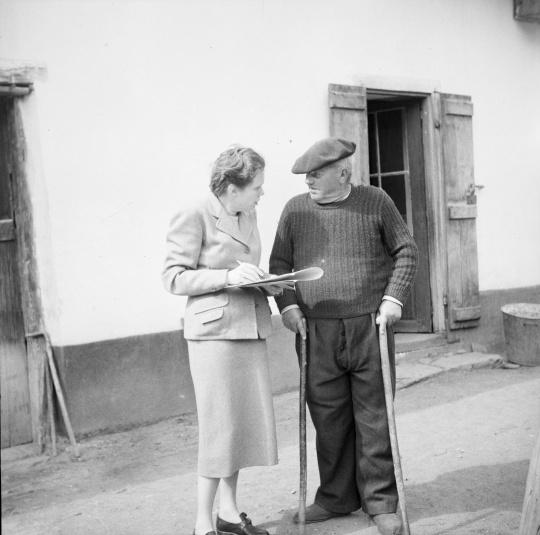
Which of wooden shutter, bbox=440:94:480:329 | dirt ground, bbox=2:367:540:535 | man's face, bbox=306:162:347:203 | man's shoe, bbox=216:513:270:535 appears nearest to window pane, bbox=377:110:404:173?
wooden shutter, bbox=440:94:480:329

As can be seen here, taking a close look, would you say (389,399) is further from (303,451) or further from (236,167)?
(236,167)

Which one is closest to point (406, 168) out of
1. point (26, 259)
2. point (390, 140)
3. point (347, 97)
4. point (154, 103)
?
point (390, 140)

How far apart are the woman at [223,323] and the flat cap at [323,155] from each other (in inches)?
11.7

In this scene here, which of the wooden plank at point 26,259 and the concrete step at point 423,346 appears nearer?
the wooden plank at point 26,259

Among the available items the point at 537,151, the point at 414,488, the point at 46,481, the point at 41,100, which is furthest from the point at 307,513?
the point at 537,151

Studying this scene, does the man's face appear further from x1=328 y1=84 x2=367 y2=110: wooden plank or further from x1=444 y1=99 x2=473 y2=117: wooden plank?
x1=444 y1=99 x2=473 y2=117: wooden plank

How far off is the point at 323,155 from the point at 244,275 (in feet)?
2.39

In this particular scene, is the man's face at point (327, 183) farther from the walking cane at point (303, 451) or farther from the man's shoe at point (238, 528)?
the man's shoe at point (238, 528)

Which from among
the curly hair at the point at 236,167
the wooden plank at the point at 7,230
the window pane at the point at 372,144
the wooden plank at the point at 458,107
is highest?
the wooden plank at the point at 458,107

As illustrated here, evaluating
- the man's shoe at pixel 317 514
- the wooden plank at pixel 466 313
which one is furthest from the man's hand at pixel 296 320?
the wooden plank at pixel 466 313

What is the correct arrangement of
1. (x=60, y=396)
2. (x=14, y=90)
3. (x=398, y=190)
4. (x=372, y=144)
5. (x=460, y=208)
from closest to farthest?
1. (x=14, y=90)
2. (x=60, y=396)
3. (x=460, y=208)
4. (x=398, y=190)
5. (x=372, y=144)

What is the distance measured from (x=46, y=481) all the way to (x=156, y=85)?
2.83m

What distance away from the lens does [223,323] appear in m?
3.10

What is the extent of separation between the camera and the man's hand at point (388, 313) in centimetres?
336
